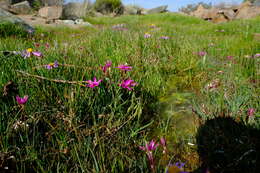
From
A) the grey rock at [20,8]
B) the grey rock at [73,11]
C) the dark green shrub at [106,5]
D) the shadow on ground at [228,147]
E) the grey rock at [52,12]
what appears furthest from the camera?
the dark green shrub at [106,5]

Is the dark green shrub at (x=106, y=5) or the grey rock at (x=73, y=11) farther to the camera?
the dark green shrub at (x=106, y=5)

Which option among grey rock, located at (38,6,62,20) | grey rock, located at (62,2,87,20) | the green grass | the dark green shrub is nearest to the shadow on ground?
the green grass

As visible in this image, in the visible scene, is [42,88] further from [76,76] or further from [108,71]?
[108,71]

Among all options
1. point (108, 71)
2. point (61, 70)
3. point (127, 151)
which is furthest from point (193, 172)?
point (61, 70)

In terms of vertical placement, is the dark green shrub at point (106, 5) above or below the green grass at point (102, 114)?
above

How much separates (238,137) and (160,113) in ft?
1.88

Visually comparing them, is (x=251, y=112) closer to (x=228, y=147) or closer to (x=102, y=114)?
(x=228, y=147)

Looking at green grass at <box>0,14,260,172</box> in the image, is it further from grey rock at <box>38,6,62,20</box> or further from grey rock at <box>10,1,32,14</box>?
grey rock at <box>10,1,32,14</box>

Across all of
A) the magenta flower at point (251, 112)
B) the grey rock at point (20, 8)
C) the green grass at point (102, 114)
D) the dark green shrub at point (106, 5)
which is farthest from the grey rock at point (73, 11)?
the magenta flower at point (251, 112)

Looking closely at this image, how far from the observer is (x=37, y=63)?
5.24 ft

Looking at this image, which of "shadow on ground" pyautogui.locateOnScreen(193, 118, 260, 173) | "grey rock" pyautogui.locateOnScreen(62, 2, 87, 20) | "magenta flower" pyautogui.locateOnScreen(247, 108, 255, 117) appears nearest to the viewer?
"shadow on ground" pyautogui.locateOnScreen(193, 118, 260, 173)

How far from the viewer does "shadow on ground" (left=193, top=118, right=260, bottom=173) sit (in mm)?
855

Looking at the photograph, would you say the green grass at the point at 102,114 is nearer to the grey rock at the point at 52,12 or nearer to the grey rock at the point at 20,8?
the grey rock at the point at 52,12

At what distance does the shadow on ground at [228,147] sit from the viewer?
33.7 inches
